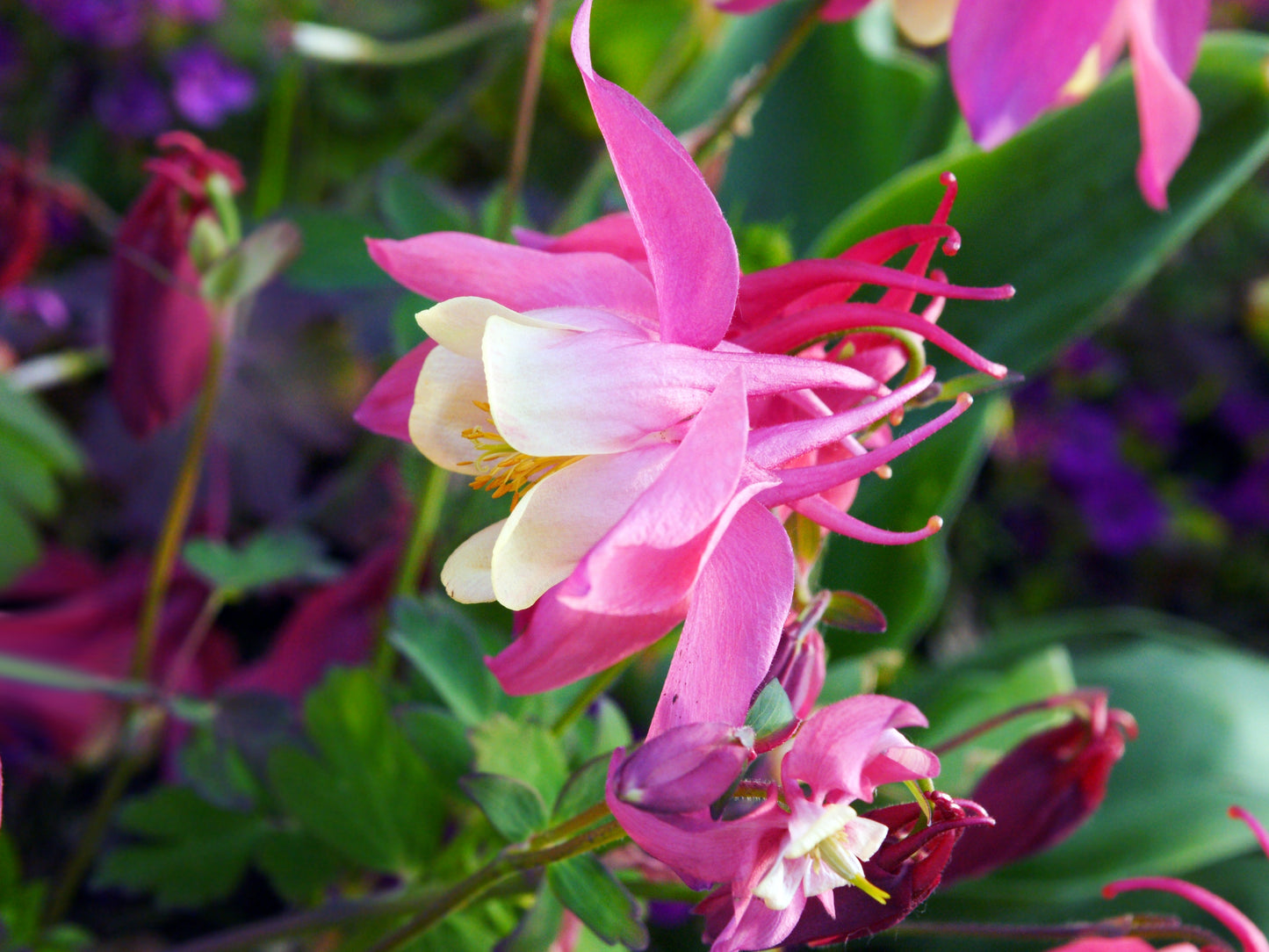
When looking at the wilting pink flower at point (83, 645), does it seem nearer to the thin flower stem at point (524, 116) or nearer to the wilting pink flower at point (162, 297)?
the wilting pink flower at point (162, 297)

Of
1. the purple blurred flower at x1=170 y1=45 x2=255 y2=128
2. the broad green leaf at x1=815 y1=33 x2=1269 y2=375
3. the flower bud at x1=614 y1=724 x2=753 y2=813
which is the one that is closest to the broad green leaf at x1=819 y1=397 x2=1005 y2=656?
the broad green leaf at x1=815 y1=33 x2=1269 y2=375

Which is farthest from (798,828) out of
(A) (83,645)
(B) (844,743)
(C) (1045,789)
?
(A) (83,645)

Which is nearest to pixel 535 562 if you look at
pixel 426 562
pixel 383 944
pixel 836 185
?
pixel 383 944

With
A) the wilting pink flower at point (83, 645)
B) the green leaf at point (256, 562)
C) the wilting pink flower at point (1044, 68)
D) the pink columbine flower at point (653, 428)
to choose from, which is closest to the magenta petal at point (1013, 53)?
the wilting pink flower at point (1044, 68)

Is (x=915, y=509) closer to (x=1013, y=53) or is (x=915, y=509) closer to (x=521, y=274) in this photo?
(x=1013, y=53)

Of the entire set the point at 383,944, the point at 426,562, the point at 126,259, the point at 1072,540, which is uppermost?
the point at 126,259

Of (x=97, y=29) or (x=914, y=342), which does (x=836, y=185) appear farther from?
(x=97, y=29)
